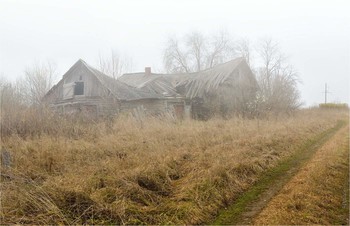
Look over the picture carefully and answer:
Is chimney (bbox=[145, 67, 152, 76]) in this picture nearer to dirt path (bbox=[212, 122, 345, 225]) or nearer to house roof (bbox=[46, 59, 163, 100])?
house roof (bbox=[46, 59, 163, 100])

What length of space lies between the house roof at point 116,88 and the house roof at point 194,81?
5.71 feet

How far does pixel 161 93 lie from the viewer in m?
25.0

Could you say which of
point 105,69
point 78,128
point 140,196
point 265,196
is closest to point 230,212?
point 265,196

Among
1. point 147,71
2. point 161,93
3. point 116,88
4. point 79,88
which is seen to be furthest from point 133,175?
point 147,71

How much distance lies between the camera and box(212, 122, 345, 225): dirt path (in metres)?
4.51

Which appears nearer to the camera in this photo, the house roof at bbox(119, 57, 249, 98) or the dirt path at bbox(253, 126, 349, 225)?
the dirt path at bbox(253, 126, 349, 225)

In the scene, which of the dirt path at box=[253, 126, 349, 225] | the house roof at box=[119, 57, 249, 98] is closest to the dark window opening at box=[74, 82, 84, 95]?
the house roof at box=[119, 57, 249, 98]

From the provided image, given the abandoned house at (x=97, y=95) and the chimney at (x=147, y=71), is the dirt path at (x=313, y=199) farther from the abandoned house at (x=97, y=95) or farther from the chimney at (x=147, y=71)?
the chimney at (x=147, y=71)

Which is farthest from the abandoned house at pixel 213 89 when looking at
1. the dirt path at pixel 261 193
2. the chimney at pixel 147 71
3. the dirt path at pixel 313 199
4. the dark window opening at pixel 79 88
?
the dirt path at pixel 313 199

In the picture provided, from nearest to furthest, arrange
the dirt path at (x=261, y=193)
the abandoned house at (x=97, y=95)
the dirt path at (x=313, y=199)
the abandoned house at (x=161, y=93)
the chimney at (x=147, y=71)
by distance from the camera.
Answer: the dirt path at (x=313, y=199)
the dirt path at (x=261, y=193)
the abandoned house at (x=97, y=95)
the abandoned house at (x=161, y=93)
the chimney at (x=147, y=71)

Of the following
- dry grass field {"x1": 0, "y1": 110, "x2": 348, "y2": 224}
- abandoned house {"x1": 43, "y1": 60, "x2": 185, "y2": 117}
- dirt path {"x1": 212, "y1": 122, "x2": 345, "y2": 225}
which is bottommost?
dirt path {"x1": 212, "y1": 122, "x2": 345, "y2": 225}

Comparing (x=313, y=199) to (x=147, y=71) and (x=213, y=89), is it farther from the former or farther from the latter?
(x=147, y=71)

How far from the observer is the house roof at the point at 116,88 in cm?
2134

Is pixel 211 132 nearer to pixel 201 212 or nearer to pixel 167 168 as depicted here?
pixel 167 168
